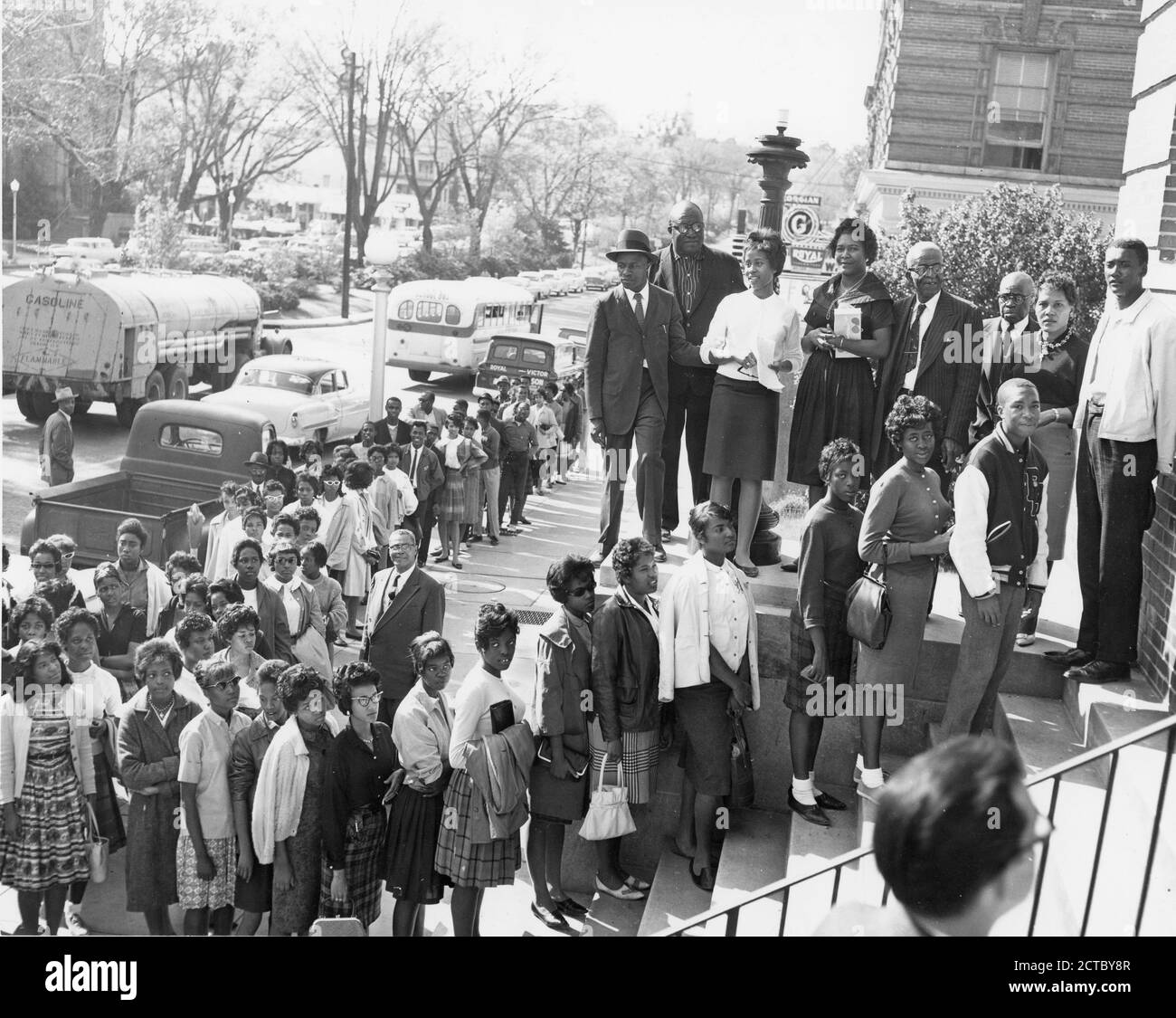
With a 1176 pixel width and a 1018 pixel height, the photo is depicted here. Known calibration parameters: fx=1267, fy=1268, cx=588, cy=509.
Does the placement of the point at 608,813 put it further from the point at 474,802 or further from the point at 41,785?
the point at 41,785

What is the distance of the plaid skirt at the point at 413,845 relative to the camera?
586cm

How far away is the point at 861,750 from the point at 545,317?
129ft

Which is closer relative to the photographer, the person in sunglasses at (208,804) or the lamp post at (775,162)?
the person in sunglasses at (208,804)

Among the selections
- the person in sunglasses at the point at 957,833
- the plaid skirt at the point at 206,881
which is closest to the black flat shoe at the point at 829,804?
the plaid skirt at the point at 206,881

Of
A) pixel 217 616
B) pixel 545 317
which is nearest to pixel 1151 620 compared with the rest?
pixel 217 616

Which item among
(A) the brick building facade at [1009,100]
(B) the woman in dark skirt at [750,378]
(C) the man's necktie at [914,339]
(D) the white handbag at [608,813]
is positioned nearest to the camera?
(D) the white handbag at [608,813]

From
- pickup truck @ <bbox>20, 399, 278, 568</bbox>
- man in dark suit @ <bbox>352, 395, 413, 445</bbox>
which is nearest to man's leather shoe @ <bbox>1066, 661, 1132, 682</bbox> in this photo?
pickup truck @ <bbox>20, 399, 278, 568</bbox>

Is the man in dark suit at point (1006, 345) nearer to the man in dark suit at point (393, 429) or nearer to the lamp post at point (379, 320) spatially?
the man in dark suit at point (393, 429)

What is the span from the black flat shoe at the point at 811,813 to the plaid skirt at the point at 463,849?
1.49m

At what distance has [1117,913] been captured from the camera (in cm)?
431


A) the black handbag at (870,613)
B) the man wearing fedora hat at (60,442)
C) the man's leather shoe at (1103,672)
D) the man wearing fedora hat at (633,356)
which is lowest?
the man wearing fedora hat at (60,442)

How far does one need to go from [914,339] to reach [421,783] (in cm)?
356

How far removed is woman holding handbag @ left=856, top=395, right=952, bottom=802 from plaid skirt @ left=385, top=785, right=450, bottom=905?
206 centimetres

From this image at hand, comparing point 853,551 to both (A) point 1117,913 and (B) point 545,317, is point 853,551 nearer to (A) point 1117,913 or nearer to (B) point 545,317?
(A) point 1117,913
